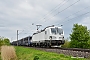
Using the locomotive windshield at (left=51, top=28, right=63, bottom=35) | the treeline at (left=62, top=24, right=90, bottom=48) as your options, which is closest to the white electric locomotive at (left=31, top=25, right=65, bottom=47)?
the locomotive windshield at (left=51, top=28, right=63, bottom=35)

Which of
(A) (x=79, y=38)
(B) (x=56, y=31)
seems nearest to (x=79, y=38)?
(A) (x=79, y=38)

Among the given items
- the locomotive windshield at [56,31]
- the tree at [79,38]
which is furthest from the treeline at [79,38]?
the locomotive windshield at [56,31]

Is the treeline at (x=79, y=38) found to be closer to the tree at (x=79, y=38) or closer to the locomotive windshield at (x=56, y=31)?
the tree at (x=79, y=38)

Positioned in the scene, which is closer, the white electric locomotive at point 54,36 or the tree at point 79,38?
the white electric locomotive at point 54,36

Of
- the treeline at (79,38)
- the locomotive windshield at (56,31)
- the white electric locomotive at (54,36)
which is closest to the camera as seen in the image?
the white electric locomotive at (54,36)

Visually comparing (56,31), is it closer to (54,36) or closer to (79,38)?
(54,36)

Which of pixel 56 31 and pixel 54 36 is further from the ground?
pixel 56 31

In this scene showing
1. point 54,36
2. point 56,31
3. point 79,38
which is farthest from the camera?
point 79,38

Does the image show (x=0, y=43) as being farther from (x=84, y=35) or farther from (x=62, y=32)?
(x=84, y=35)

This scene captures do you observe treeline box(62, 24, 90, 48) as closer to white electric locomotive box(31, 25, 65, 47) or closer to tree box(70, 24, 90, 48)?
tree box(70, 24, 90, 48)

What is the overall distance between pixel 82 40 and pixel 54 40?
3601 centimetres

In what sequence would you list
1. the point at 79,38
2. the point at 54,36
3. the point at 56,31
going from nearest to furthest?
the point at 54,36, the point at 56,31, the point at 79,38

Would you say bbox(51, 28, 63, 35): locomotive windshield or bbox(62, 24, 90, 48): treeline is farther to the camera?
bbox(62, 24, 90, 48): treeline

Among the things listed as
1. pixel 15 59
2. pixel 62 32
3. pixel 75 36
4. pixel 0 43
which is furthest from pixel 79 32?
pixel 15 59
